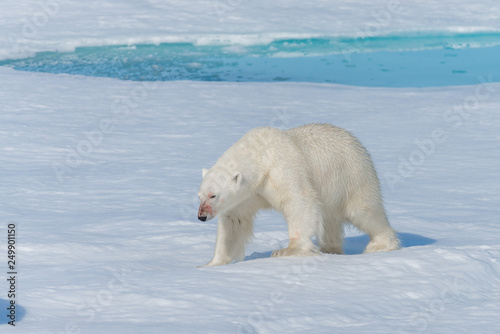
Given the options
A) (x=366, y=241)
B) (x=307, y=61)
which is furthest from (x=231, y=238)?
(x=307, y=61)

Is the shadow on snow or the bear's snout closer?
the bear's snout

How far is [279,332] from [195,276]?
59cm

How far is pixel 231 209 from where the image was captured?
127 inches

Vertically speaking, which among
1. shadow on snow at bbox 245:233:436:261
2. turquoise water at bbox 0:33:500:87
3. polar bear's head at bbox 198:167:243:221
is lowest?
shadow on snow at bbox 245:233:436:261

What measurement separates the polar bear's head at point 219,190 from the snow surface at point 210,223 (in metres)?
0.28

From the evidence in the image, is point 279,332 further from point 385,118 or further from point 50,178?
point 385,118

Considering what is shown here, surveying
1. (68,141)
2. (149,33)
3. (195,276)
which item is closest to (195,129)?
(68,141)

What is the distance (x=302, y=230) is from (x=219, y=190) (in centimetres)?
41

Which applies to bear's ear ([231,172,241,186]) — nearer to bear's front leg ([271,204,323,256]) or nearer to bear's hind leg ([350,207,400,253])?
bear's front leg ([271,204,323,256])

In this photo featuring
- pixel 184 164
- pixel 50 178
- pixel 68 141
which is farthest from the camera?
pixel 68 141

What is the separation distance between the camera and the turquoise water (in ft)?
38.3

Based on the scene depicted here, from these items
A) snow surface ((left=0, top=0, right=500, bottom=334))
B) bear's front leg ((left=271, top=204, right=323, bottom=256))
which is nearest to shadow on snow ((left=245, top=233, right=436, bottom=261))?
snow surface ((left=0, top=0, right=500, bottom=334))

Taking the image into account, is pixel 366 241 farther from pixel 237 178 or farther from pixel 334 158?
pixel 237 178

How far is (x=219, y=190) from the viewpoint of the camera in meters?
3.02
